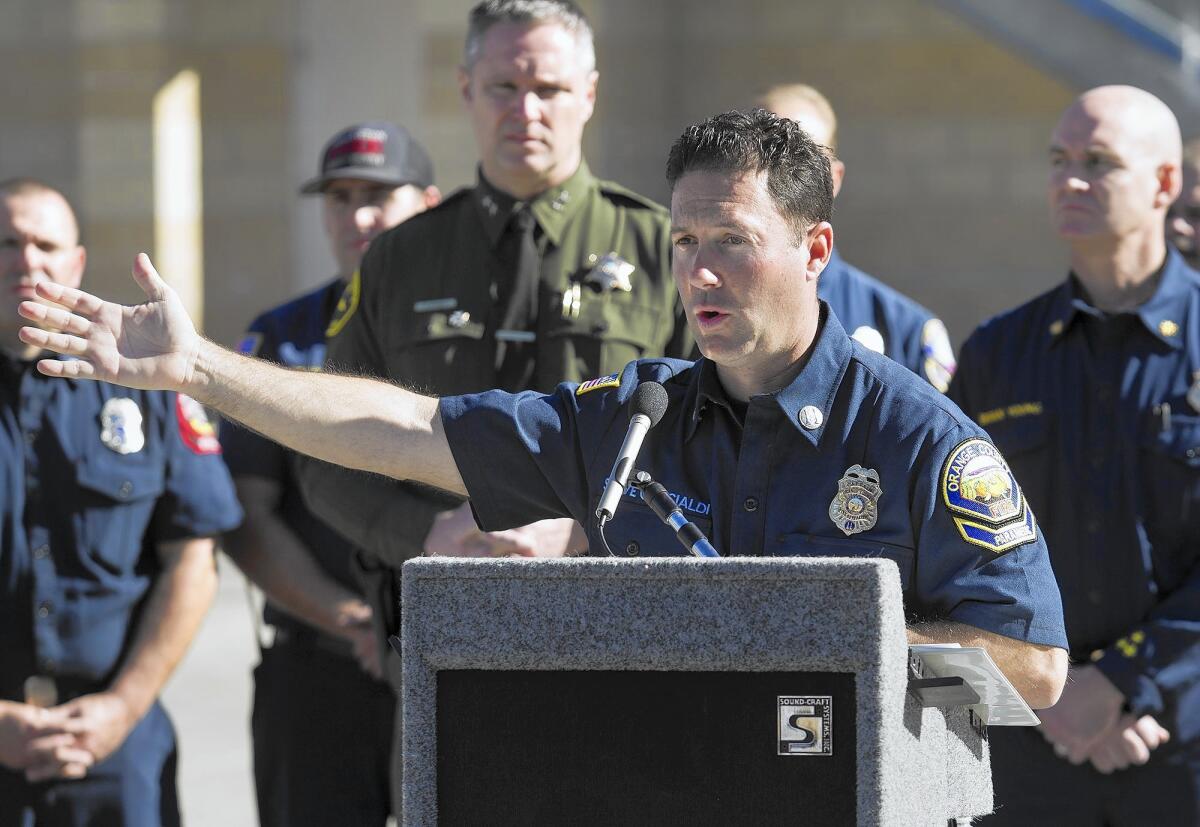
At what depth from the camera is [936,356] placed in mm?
4215

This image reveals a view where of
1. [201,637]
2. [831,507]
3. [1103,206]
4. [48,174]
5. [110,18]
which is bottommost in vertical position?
[201,637]

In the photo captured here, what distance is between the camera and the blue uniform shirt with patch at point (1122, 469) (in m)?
3.80

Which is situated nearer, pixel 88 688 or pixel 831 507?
pixel 831 507

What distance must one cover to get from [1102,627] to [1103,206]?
99 centimetres

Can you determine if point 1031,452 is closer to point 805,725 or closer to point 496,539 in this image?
point 496,539

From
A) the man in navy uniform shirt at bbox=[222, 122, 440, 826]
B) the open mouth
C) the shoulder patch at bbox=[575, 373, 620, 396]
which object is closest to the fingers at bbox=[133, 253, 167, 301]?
the shoulder patch at bbox=[575, 373, 620, 396]

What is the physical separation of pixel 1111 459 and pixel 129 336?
7.54 ft

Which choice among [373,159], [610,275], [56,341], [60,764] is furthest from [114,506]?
[56,341]

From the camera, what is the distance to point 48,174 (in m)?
9.84

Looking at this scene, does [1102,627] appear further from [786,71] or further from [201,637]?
[786,71]

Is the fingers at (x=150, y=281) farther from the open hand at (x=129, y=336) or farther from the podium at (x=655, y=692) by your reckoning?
the podium at (x=655, y=692)


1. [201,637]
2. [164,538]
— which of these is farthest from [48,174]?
[164,538]

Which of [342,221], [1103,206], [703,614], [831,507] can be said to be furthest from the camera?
[342,221]

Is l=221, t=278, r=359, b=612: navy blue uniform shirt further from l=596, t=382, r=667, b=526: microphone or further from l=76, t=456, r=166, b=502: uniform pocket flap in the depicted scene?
l=596, t=382, r=667, b=526: microphone
